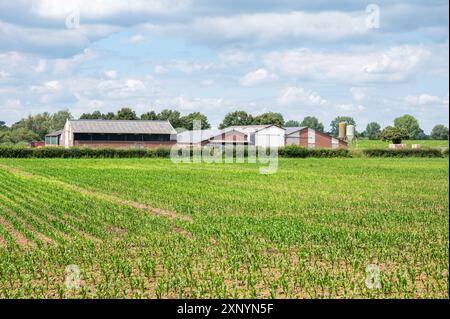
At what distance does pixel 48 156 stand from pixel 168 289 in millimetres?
54479

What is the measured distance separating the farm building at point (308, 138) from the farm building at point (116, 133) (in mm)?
15476

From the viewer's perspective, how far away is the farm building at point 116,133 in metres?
A: 80.3

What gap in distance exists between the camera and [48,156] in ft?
205

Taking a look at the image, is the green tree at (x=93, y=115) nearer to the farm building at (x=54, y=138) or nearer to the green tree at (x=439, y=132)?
the farm building at (x=54, y=138)

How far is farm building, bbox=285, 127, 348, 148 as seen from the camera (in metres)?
86.6

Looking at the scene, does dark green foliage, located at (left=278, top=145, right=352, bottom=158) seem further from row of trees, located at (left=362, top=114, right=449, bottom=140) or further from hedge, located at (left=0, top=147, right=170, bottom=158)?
row of trees, located at (left=362, top=114, right=449, bottom=140)

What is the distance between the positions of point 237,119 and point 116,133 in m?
25.8

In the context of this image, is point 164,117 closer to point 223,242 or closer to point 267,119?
point 267,119

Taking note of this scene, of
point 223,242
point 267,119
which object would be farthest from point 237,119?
point 223,242

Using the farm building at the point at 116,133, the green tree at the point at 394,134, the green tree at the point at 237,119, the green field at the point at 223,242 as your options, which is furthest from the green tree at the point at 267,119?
the green field at the point at 223,242

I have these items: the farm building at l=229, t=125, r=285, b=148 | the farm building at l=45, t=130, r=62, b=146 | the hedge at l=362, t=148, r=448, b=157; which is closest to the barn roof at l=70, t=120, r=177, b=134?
the farm building at l=45, t=130, r=62, b=146

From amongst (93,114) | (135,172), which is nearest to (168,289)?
(135,172)

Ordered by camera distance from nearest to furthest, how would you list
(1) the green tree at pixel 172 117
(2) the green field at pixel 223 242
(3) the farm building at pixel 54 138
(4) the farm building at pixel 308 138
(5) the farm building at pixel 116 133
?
A: (2) the green field at pixel 223 242
(5) the farm building at pixel 116 133
(4) the farm building at pixel 308 138
(3) the farm building at pixel 54 138
(1) the green tree at pixel 172 117

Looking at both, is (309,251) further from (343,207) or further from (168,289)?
(343,207)
